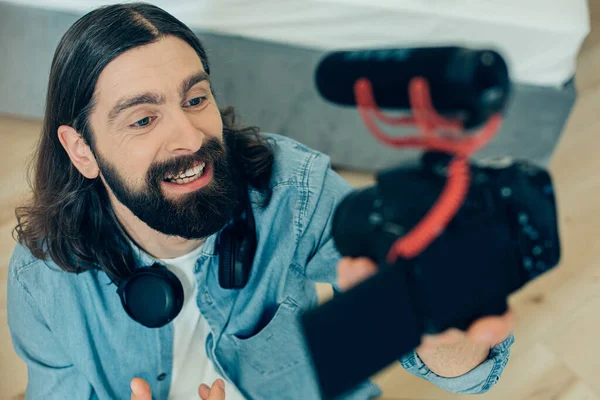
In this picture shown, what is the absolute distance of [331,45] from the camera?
135 centimetres

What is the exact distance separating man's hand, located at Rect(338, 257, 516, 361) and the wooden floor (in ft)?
3.19

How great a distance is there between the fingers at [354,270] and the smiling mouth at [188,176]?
1.40 feet

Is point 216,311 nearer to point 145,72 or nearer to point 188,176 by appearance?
point 188,176

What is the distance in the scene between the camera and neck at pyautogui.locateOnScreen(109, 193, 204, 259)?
91 cm

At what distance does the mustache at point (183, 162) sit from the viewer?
0.78 meters

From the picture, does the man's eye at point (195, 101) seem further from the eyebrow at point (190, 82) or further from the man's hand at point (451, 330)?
the man's hand at point (451, 330)

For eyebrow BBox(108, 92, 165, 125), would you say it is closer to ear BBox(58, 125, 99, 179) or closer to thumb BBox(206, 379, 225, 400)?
ear BBox(58, 125, 99, 179)

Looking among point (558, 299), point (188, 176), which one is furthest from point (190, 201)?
point (558, 299)

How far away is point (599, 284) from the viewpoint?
145 centimetres

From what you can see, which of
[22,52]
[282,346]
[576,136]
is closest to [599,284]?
[576,136]

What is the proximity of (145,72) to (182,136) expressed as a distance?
4.0 inches

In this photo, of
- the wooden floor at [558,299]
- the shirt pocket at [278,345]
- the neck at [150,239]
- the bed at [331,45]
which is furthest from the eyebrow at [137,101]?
the wooden floor at [558,299]

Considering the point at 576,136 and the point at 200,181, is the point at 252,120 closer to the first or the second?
the point at 200,181

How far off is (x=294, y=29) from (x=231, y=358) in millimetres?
804
